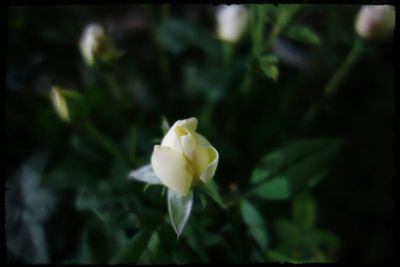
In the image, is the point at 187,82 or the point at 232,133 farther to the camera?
the point at 187,82

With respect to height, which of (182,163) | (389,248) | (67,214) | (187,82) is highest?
(182,163)

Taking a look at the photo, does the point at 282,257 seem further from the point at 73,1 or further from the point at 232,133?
the point at 73,1

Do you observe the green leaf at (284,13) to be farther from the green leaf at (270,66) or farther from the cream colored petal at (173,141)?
the cream colored petal at (173,141)

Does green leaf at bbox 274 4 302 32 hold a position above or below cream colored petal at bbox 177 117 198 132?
above

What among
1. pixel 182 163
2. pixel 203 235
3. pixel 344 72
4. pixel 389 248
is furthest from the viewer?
pixel 389 248

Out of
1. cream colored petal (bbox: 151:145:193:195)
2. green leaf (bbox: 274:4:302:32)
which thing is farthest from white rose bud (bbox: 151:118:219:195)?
green leaf (bbox: 274:4:302:32)

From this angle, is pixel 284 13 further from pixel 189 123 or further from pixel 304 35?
pixel 189 123

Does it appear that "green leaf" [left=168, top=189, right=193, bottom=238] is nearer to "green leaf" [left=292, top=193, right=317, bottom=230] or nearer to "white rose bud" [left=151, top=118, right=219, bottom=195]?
"white rose bud" [left=151, top=118, right=219, bottom=195]

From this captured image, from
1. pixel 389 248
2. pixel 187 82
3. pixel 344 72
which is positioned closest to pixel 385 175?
pixel 389 248

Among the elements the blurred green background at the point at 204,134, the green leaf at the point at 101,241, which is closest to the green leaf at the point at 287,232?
the blurred green background at the point at 204,134

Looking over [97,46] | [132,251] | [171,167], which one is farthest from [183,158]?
[97,46]
